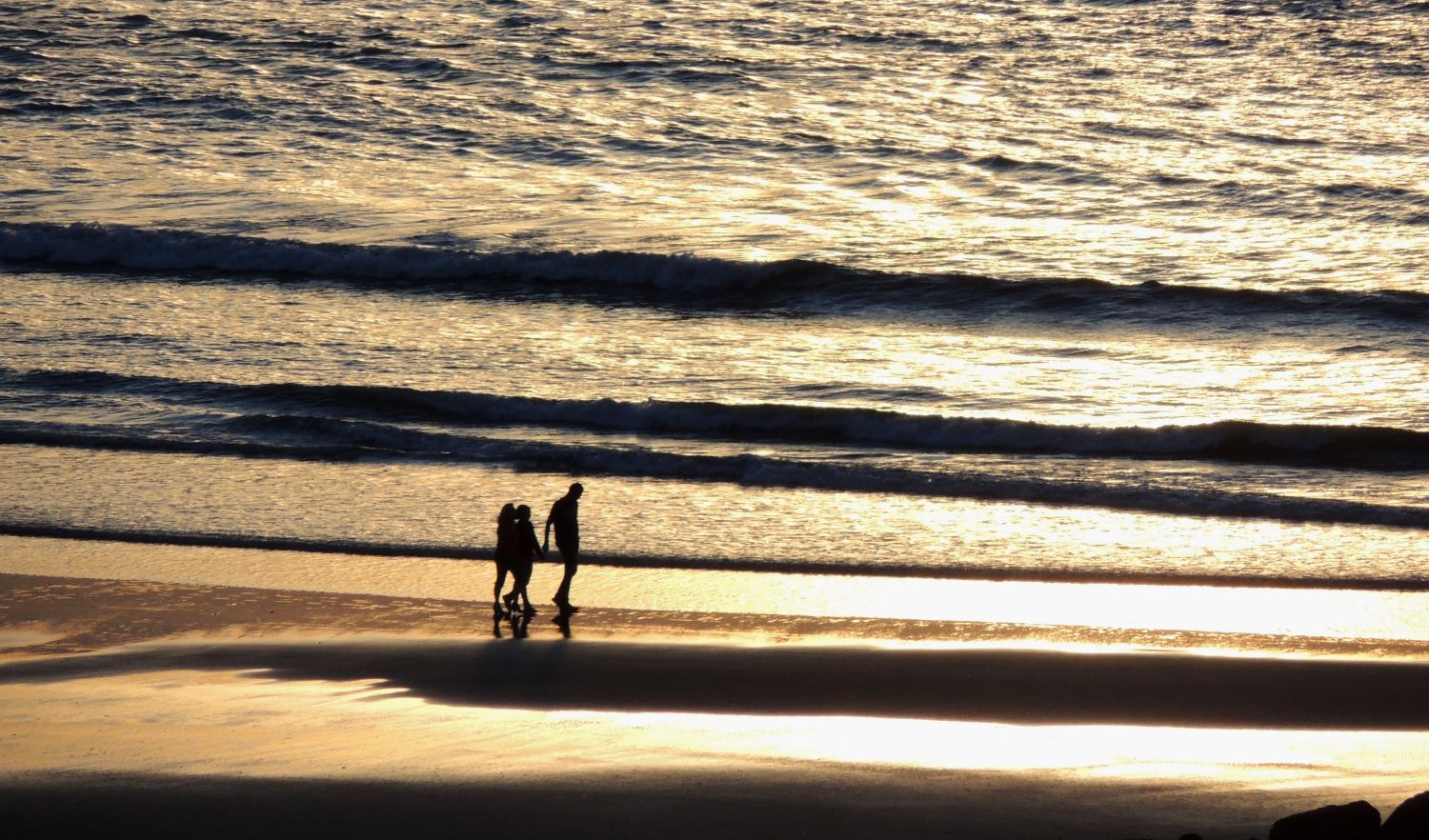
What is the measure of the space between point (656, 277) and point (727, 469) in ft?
26.1

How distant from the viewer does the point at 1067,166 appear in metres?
26.2

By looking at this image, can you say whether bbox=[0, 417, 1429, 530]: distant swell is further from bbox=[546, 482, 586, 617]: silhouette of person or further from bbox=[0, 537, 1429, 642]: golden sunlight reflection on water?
bbox=[546, 482, 586, 617]: silhouette of person

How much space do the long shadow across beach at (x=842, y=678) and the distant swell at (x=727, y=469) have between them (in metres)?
4.39

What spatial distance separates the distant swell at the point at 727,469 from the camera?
1442 cm

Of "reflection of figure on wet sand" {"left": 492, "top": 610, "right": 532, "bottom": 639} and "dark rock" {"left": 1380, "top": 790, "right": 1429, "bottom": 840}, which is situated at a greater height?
"dark rock" {"left": 1380, "top": 790, "right": 1429, "bottom": 840}

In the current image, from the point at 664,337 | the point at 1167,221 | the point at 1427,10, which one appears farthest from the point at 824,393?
the point at 1427,10

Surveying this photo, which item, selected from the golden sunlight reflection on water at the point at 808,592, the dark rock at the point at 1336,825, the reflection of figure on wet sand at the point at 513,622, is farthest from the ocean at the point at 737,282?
the dark rock at the point at 1336,825

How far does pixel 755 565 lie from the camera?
1280 cm

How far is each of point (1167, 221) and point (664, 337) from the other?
8518 mm

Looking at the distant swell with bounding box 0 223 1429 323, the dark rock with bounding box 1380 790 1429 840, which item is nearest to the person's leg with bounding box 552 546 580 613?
the dark rock with bounding box 1380 790 1429 840

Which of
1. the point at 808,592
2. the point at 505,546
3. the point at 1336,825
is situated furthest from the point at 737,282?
the point at 1336,825

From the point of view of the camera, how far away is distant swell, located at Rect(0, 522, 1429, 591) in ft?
40.4

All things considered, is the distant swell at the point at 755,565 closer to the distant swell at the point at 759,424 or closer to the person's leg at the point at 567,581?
the person's leg at the point at 567,581

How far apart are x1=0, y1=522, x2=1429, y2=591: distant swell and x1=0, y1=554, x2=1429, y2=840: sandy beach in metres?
1.26
